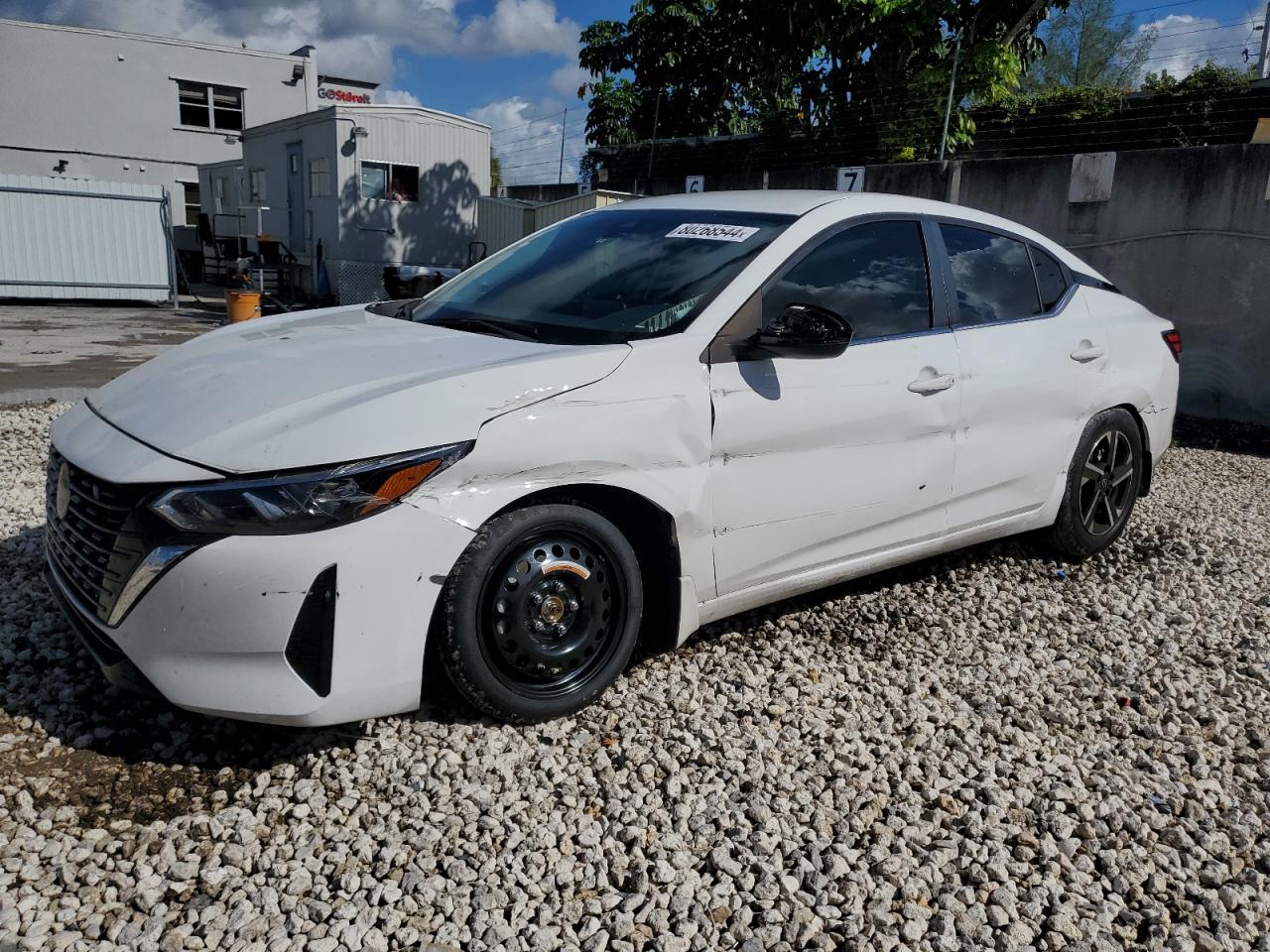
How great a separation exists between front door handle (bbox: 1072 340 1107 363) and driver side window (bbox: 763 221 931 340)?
101 centimetres

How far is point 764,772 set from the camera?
2994 millimetres

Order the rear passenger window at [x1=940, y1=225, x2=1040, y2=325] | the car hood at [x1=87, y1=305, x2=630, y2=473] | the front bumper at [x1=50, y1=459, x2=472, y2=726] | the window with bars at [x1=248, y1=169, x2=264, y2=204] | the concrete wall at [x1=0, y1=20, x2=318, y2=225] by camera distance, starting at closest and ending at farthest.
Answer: the front bumper at [x1=50, y1=459, x2=472, y2=726] → the car hood at [x1=87, y1=305, x2=630, y2=473] → the rear passenger window at [x1=940, y1=225, x2=1040, y2=325] → the window with bars at [x1=248, y1=169, x2=264, y2=204] → the concrete wall at [x1=0, y1=20, x2=318, y2=225]

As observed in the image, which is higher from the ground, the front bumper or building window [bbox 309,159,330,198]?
building window [bbox 309,159,330,198]

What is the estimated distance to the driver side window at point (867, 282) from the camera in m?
3.59

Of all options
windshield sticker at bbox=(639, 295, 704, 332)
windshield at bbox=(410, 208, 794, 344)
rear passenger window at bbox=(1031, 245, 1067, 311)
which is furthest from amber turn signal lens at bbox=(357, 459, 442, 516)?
rear passenger window at bbox=(1031, 245, 1067, 311)

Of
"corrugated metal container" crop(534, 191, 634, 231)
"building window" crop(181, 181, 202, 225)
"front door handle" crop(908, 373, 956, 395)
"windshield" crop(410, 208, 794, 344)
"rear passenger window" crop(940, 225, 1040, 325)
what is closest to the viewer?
"windshield" crop(410, 208, 794, 344)

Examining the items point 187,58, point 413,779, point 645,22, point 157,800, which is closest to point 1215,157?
point 413,779

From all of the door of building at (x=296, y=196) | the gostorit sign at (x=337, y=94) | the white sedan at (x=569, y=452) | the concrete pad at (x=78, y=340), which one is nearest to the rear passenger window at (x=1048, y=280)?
the white sedan at (x=569, y=452)

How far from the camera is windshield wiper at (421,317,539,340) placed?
3410mm

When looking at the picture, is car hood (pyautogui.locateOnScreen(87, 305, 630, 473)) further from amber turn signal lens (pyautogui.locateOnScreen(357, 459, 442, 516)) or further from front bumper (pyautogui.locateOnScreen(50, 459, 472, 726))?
front bumper (pyautogui.locateOnScreen(50, 459, 472, 726))

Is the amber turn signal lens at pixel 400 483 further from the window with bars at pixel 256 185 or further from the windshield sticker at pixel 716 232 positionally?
the window with bars at pixel 256 185

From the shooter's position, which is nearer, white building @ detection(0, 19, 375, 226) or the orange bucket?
the orange bucket

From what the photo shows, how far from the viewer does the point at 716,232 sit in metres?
3.73

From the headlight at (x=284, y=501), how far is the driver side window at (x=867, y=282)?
150 cm
